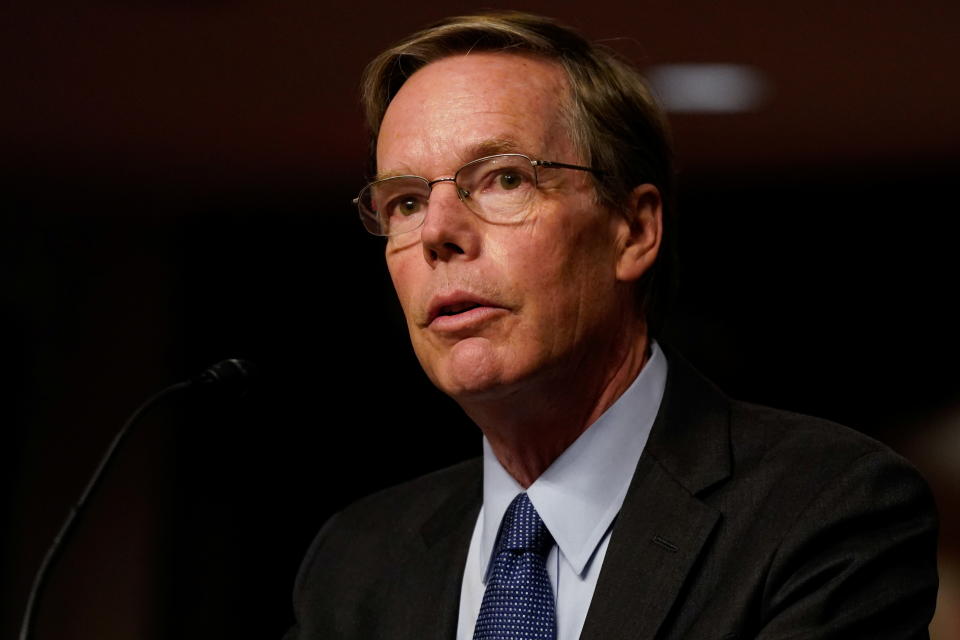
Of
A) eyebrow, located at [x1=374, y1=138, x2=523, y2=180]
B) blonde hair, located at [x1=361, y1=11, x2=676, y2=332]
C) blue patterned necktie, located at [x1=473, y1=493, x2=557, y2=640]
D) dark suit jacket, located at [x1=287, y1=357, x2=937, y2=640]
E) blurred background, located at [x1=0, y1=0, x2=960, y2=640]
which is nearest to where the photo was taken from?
dark suit jacket, located at [x1=287, y1=357, x2=937, y2=640]

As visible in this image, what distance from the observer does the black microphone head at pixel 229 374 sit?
1.71m

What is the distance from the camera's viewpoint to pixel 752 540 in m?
1.48

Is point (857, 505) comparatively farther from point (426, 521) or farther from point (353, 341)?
point (353, 341)

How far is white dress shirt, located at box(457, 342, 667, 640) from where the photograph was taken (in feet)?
5.33

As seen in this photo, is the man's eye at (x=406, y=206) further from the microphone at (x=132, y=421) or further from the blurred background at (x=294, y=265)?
the blurred background at (x=294, y=265)

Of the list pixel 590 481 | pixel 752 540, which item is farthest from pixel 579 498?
pixel 752 540

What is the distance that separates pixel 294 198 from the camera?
2482 mm

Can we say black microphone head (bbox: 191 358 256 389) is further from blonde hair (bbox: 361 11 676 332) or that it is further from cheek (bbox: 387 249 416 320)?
blonde hair (bbox: 361 11 676 332)

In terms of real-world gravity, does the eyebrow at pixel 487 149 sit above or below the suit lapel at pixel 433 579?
above

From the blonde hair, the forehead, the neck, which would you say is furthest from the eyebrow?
the neck

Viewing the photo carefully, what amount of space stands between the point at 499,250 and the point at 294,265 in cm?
90

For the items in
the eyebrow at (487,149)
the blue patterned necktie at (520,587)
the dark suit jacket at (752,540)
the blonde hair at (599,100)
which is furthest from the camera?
the blonde hair at (599,100)

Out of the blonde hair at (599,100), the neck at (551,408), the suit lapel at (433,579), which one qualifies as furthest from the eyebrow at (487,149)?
the suit lapel at (433,579)

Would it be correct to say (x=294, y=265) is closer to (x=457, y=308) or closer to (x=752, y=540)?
(x=457, y=308)
